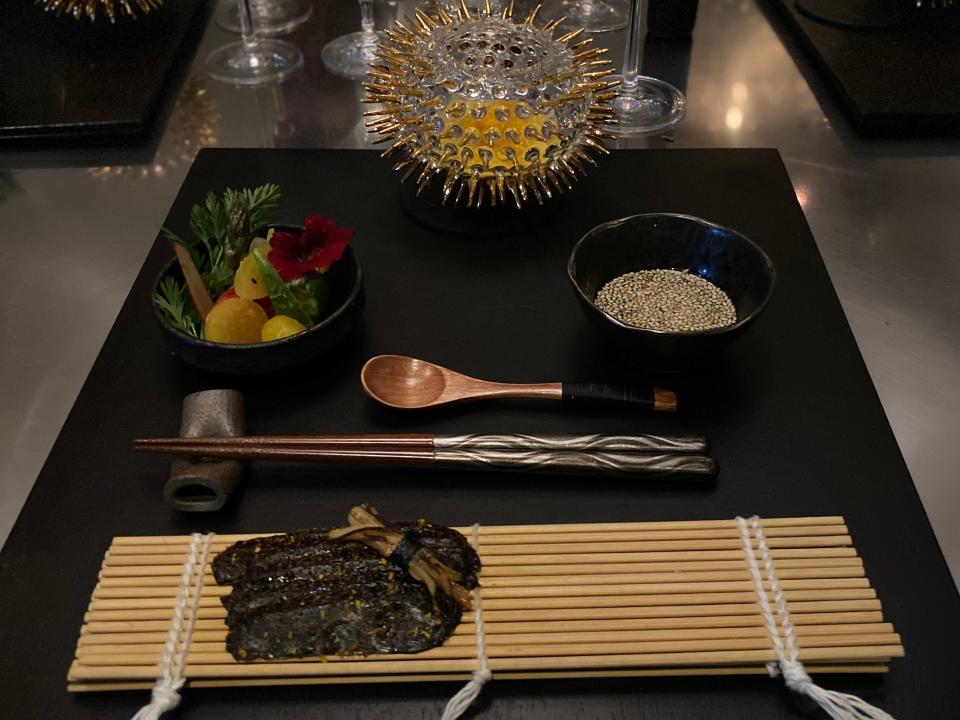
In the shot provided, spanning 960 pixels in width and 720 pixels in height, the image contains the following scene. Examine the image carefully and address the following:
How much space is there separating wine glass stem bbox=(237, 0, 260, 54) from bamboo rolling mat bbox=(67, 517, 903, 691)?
1085 millimetres

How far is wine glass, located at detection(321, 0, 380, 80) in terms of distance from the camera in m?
1.55

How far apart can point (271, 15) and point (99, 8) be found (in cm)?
33

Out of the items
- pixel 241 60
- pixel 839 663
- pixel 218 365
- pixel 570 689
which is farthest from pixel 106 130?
pixel 839 663

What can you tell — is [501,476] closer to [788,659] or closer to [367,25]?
[788,659]

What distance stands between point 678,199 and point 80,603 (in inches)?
33.9

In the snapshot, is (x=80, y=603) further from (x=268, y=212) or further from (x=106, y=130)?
(x=106, y=130)

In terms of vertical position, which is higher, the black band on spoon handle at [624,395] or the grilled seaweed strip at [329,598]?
the black band on spoon handle at [624,395]

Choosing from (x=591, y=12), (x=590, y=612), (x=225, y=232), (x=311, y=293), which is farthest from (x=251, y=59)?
(x=590, y=612)

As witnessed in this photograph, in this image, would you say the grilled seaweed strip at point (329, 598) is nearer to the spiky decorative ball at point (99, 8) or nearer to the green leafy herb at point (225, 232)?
the green leafy herb at point (225, 232)

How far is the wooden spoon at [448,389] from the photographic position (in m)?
0.84

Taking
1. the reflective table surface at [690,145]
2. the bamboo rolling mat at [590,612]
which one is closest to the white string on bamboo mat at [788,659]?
the bamboo rolling mat at [590,612]

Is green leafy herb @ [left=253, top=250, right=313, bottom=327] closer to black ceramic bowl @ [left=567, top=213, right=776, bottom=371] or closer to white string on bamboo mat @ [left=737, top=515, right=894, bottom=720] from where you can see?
black ceramic bowl @ [left=567, top=213, right=776, bottom=371]

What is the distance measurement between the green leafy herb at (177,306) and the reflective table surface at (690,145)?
0.20 m

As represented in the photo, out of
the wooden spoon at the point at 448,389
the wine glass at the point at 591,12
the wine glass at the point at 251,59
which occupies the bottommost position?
the wooden spoon at the point at 448,389
